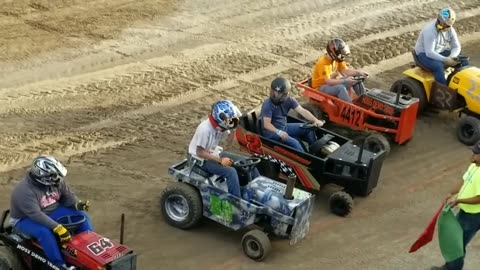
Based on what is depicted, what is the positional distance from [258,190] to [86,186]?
2.76m

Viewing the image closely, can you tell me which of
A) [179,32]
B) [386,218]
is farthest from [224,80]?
[386,218]

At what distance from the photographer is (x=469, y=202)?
8562 mm

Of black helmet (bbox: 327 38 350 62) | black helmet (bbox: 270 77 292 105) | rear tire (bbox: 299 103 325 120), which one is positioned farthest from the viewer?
rear tire (bbox: 299 103 325 120)

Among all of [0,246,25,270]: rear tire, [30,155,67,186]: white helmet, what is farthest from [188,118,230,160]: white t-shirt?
[0,246,25,270]: rear tire

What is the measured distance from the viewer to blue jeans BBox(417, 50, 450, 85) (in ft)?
42.5

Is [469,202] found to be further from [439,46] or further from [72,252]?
[439,46]

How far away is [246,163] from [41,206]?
2.73 metres

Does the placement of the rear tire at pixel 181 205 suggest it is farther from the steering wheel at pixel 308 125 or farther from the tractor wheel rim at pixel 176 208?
the steering wheel at pixel 308 125

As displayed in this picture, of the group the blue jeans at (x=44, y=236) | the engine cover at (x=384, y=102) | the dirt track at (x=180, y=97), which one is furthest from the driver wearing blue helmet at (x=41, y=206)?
the engine cover at (x=384, y=102)

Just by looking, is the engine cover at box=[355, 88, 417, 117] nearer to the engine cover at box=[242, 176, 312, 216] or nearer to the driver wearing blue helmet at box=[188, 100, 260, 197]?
the engine cover at box=[242, 176, 312, 216]

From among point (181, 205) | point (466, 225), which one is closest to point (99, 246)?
point (181, 205)

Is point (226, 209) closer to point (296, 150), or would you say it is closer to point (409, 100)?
point (296, 150)

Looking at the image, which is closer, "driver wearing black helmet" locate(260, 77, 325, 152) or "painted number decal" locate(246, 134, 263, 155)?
"driver wearing black helmet" locate(260, 77, 325, 152)

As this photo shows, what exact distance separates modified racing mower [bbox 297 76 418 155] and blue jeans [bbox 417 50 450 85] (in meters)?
0.91
